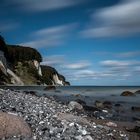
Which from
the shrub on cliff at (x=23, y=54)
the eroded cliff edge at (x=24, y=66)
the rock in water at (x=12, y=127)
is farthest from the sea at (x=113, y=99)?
the shrub on cliff at (x=23, y=54)

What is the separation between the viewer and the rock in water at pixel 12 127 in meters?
11.1

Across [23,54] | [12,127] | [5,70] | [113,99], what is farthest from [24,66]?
[12,127]

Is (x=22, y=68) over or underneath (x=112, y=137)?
over

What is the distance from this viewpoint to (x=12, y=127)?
1138 cm

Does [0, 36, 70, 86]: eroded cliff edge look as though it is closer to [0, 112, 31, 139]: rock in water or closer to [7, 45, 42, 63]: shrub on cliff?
[7, 45, 42, 63]: shrub on cliff

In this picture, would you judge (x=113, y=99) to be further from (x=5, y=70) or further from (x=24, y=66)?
(x=24, y=66)

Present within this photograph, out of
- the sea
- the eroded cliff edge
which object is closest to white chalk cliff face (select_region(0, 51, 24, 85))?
the eroded cliff edge

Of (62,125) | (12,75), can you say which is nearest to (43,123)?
(62,125)

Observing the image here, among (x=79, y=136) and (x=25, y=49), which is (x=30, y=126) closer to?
(x=79, y=136)

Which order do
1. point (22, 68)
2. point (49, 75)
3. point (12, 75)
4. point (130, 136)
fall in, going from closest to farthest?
point (130, 136) < point (12, 75) < point (22, 68) < point (49, 75)

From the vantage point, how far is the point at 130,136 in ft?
47.1

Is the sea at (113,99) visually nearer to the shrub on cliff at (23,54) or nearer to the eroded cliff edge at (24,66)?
the eroded cliff edge at (24,66)

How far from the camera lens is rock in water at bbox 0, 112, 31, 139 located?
36.4 ft

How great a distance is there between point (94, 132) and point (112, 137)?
0.76 metres
